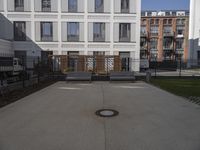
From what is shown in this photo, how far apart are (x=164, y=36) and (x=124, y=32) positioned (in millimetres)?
36739

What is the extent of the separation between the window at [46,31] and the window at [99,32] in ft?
21.0

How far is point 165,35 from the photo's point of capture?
63031mm

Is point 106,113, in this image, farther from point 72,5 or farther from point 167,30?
point 167,30

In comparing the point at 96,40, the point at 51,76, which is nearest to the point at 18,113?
the point at 51,76

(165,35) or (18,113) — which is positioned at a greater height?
(165,35)

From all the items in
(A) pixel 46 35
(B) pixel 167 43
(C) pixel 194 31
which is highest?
(C) pixel 194 31

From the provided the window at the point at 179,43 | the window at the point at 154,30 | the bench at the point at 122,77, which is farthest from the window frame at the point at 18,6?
the window at the point at 179,43

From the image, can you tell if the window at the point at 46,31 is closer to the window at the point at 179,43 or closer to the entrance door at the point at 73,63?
the entrance door at the point at 73,63

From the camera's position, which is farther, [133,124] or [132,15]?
[132,15]

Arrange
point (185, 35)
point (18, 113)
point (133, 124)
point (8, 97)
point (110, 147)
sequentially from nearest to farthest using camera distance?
point (110, 147)
point (133, 124)
point (18, 113)
point (8, 97)
point (185, 35)

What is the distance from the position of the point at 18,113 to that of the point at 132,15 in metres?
26.3

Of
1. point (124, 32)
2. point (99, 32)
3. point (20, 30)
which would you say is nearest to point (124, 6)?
point (124, 32)

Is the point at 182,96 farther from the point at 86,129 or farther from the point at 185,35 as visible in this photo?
the point at 185,35

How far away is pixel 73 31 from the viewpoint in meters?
30.3
